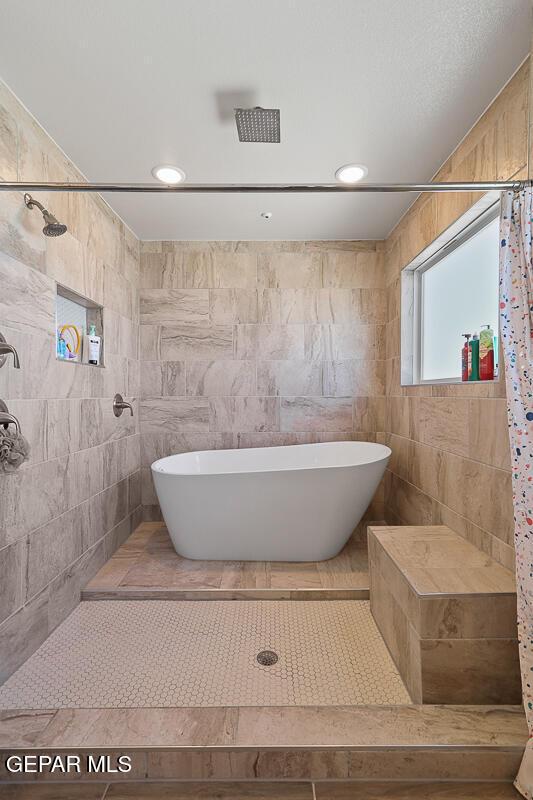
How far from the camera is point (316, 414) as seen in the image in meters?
3.14

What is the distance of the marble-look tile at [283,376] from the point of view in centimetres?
314

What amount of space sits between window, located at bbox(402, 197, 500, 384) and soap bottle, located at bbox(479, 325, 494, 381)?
0.28 feet

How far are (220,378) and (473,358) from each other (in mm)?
1904

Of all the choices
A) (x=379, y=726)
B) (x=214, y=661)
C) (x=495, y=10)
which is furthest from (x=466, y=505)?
(x=495, y=10)

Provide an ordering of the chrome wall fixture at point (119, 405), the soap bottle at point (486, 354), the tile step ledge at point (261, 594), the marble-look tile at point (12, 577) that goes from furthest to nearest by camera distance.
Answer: the chrome wall fixture at point (119, 405), the tile step ledge at point (261, 594), the soap bottle at point (486, 354), the marble-look tile at point (12, 577)

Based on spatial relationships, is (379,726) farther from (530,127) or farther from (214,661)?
(530,127)

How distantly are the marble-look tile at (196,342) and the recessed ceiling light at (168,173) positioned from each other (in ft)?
3.78

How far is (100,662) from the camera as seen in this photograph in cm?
159

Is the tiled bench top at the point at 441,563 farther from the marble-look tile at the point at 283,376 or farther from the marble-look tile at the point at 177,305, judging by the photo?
the marble-look tile at the point at 177,305

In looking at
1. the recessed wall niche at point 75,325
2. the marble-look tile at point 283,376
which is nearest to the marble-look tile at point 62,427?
the recessed wall niche at point 75,325

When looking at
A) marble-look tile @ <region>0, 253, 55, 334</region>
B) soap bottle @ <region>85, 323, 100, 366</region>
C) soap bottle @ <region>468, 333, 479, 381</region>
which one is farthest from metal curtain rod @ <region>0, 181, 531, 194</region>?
soap bottle @ <region>85, 323, 100, 366</region>

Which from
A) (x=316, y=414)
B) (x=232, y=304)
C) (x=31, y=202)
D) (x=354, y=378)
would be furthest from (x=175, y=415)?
(x=31, y=202)

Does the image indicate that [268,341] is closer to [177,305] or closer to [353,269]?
[177,305]

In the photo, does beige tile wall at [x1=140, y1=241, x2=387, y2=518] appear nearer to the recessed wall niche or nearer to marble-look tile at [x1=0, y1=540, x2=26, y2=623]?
the recessed wall niche
